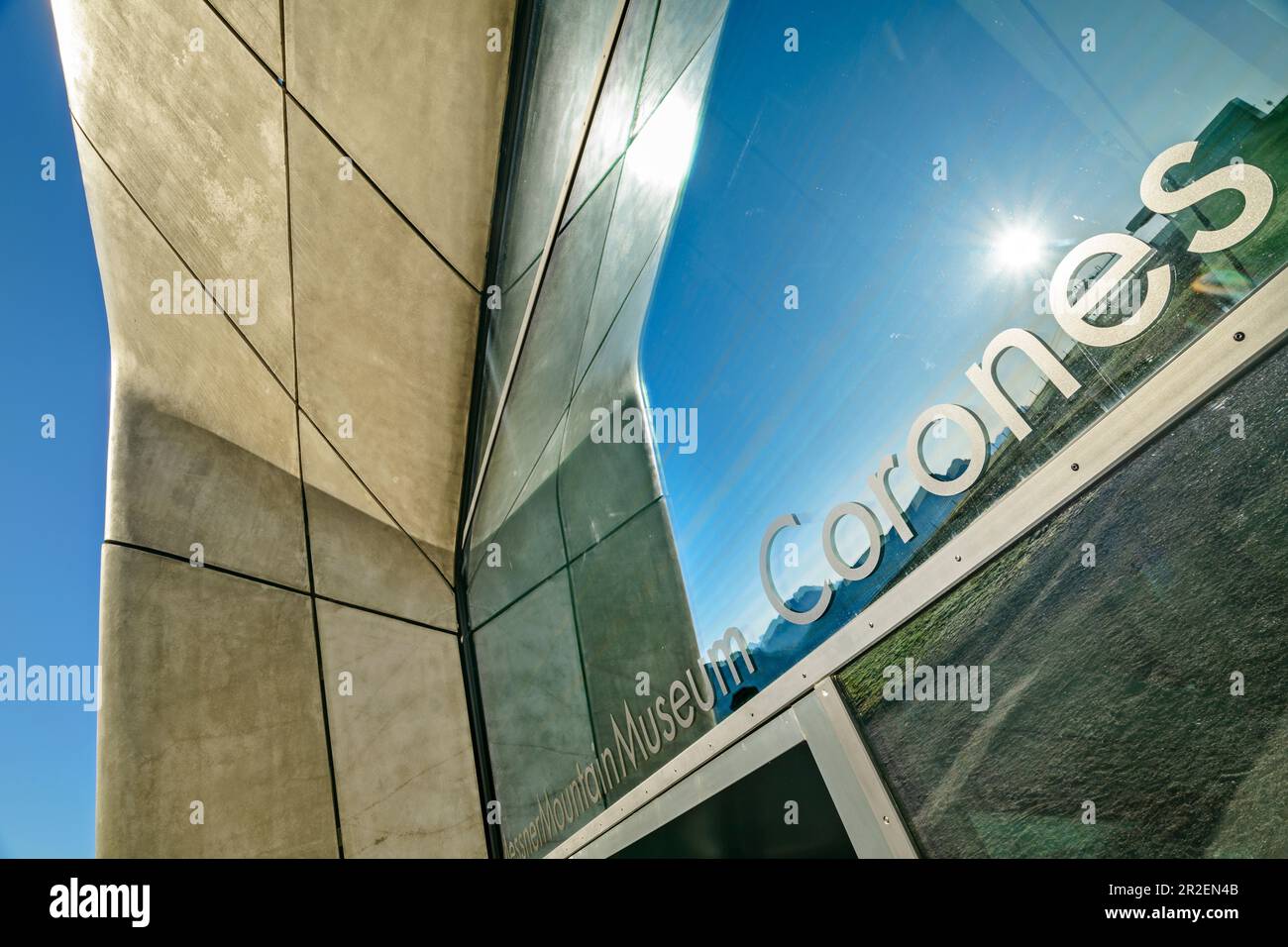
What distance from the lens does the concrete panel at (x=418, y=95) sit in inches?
221

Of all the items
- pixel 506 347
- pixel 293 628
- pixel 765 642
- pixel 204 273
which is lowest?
pixel 765 642

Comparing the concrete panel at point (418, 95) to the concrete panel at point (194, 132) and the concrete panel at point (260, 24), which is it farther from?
the concrete panel at point (194, 132)

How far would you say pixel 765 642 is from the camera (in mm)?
2320

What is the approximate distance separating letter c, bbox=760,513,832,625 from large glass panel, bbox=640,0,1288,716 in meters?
0.01

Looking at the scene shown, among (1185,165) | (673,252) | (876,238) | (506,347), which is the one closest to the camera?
(1185,165)

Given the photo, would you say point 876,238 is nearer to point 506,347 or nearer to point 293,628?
point 506,347

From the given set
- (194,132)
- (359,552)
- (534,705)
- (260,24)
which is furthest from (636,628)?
(194,132)

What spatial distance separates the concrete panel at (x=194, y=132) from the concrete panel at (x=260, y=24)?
0.11 metres

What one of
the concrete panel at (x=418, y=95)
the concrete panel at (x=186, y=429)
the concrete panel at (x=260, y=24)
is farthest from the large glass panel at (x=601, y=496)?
the concrete panel at (x=186, y=429)

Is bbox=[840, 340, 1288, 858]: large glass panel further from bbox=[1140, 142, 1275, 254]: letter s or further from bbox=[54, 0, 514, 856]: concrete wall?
bbox=[54, 0, 514, 856]: concrete wall

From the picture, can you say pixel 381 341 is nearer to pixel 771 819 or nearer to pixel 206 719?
pixel 206 719
